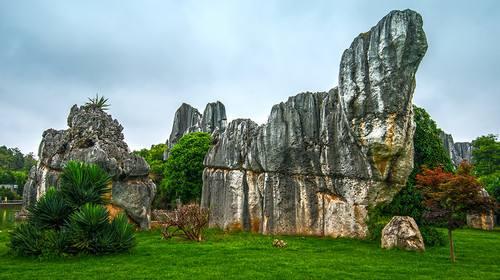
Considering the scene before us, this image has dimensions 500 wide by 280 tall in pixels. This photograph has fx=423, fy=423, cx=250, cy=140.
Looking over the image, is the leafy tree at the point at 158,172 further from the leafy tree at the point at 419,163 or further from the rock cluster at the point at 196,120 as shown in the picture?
the leafy tree at the point at 419,163

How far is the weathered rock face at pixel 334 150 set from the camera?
Result: 21844mm

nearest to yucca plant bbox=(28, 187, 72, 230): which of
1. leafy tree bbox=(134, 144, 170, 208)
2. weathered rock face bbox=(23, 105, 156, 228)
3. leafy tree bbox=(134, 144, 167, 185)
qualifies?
weathered rock face bbox=(23, 105, 156, 228)

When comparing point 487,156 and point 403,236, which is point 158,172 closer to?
point 403,236

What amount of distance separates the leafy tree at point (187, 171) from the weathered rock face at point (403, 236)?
954 inches

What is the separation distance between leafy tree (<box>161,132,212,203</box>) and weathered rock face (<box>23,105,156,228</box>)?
38.4ft

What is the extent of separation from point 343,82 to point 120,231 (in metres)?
14.2

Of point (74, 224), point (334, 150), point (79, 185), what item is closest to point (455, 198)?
point (334, 150)

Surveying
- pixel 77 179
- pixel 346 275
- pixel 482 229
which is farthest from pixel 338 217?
pixel 482 229

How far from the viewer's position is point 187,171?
4147 centimetres

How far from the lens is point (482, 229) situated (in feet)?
114

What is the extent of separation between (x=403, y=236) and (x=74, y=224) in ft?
45.0

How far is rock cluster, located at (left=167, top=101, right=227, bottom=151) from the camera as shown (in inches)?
3076

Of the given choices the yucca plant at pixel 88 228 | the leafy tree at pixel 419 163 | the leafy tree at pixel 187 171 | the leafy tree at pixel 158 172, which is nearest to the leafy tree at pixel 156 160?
the leafy tree at pixel 158 172

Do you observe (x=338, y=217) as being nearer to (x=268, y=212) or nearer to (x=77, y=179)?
(x=268, y=212)
